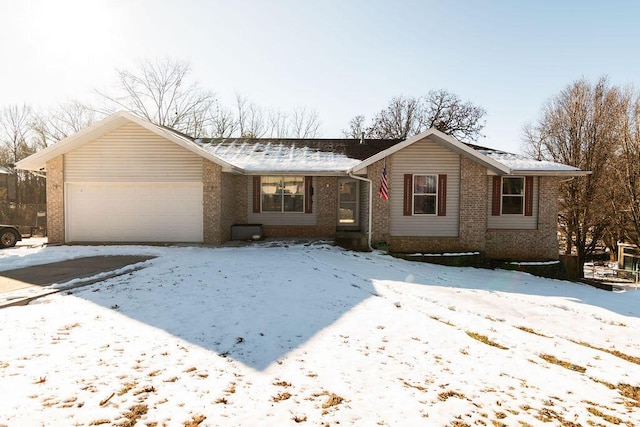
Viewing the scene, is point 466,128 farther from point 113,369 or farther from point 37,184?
point 37,184

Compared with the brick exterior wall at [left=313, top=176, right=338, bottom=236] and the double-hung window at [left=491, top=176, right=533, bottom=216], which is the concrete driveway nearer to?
the brick exterior wall at [left=313, top=176, right=338, bottom=236]

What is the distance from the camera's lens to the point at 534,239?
45.8 ft

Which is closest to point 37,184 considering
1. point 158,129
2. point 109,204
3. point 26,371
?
point 109,204

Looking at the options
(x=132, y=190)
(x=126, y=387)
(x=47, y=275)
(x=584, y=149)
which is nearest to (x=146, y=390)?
(x=126, y=387)

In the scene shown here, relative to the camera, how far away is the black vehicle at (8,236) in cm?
1320

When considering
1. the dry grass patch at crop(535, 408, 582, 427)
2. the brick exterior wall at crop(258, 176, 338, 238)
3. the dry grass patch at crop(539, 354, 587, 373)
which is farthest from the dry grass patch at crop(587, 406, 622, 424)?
the brick exterior wall at crop(258, 176, 338, 238)

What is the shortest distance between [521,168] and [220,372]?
44.5 feet

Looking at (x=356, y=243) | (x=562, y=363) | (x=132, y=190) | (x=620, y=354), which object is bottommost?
(x=620, y=354)

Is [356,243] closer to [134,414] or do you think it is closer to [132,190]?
[132,190]

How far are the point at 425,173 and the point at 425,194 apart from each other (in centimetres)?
79

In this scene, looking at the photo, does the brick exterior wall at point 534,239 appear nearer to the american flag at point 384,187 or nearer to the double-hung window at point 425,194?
the double-hung window at point 425,194

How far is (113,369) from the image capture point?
3.87 meters

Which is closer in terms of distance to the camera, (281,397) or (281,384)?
(281,397)

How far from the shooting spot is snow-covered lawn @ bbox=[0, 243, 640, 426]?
3.27 m
